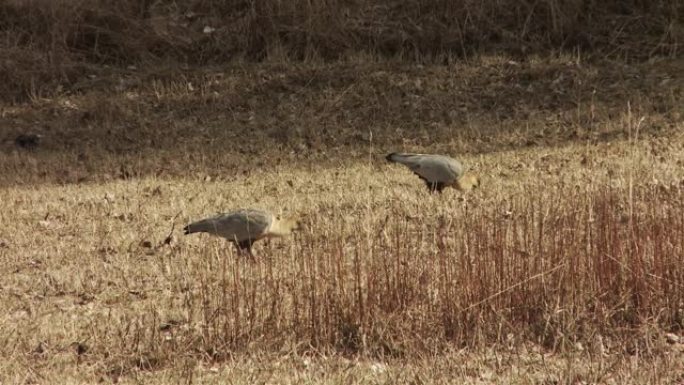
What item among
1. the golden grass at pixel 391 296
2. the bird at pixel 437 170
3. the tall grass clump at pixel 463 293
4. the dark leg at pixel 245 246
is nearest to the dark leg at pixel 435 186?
the bird at pixel 437 170

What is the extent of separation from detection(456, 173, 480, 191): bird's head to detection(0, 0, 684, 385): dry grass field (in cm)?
18

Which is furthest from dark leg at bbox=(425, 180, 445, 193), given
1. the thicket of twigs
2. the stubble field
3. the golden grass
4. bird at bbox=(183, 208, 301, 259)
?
the thicket of twigs

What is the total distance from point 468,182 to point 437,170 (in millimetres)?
588

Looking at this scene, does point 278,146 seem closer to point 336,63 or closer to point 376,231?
Answer: point 336,63

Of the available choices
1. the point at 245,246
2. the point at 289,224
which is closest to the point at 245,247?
the point at 245,246

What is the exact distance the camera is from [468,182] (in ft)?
30.4

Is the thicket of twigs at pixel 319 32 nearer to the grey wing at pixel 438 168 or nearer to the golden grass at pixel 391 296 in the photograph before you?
the grey wing at pixel 438 168

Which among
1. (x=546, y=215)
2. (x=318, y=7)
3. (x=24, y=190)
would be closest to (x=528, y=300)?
(x=546, y=215)

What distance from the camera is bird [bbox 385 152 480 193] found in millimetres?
8789

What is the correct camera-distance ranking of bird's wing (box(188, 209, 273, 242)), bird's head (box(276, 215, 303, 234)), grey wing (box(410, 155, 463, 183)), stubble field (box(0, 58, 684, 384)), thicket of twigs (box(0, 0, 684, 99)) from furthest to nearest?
thicket of twigs (box(0, 0, 684, 99))
grey wing (box(410, 155, 463, 183))
bird's head (box(276, 215, 303, 234))
bird's wing (box(188, 209, 273, 242))
stubble field (box(0, 58, 684, 384))

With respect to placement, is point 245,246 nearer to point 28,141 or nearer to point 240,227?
point 240,227

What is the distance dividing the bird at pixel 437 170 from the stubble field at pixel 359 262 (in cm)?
22

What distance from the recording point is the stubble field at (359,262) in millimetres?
5527

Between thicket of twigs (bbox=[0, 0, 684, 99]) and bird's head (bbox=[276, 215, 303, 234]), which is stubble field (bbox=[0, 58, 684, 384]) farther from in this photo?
thicket of twigs (bbox=[0, 0, 684, 99])
